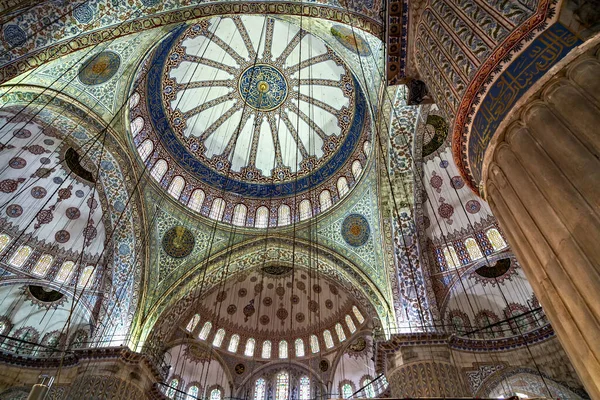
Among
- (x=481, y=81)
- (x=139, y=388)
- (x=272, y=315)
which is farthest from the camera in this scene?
(x=272, y=315)

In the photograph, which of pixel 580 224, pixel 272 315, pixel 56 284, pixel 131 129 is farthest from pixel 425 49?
pixel 272 315

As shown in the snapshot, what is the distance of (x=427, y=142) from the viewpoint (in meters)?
9.77

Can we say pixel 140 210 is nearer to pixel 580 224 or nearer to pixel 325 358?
pixel 325 358

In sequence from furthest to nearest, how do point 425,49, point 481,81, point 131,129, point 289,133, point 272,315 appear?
point 272,315, point 289,133, point 131,129, point 425,49, point 481,81

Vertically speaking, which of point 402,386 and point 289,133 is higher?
point 289,133

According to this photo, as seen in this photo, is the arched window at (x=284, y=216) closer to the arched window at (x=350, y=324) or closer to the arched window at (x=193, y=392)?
the arched window at (x=350, y=324)

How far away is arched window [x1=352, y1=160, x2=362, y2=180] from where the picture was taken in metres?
11.8

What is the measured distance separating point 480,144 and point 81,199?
11.4 metres

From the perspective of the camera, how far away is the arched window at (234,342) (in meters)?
14.6

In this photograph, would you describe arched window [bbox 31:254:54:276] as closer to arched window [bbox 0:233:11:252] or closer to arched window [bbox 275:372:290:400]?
arched window [bbox 0:233:11:252]

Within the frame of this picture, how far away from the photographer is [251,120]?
14.4 meters

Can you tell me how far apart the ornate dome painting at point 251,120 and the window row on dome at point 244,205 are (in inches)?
1.6

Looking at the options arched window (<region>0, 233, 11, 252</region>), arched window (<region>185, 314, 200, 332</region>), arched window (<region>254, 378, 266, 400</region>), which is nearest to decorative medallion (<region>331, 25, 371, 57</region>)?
arched window (<region>0, 233, 11, 252</region>)

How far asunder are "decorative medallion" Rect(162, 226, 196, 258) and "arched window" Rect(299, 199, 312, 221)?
3.86m
